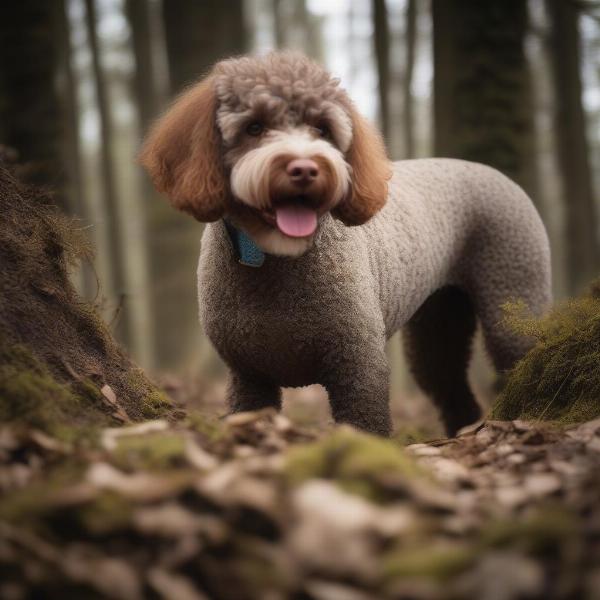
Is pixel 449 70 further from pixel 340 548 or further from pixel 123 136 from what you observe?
pixel 123 136

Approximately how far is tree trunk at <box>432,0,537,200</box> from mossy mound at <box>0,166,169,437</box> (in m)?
4.85

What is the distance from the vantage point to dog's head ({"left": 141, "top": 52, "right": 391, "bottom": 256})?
3023 millimetres

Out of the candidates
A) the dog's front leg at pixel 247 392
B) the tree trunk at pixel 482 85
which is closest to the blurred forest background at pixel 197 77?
the tree trunk at pixel 482 85

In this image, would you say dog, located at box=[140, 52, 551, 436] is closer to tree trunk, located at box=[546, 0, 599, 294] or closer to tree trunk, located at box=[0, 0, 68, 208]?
tree trunk, located at box=[0, 0, 68, 208]

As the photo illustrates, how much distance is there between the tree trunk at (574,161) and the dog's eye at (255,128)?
909 centimetres

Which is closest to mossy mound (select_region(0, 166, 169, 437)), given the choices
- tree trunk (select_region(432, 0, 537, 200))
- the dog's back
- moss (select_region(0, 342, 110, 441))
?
moss (select_region(0, 342, 110, 441))

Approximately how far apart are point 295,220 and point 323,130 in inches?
18.7

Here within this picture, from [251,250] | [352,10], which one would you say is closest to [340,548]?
[251,250]

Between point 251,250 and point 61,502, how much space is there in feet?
5.74

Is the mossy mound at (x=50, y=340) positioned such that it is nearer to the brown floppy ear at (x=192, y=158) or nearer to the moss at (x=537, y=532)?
the brown floppy ear at (x=192, y=158)

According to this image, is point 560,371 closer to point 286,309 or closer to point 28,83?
point 286,309

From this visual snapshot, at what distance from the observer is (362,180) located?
133 inches

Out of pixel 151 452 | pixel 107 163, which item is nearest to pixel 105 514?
pixel 151 452

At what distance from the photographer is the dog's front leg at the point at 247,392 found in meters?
3.87
